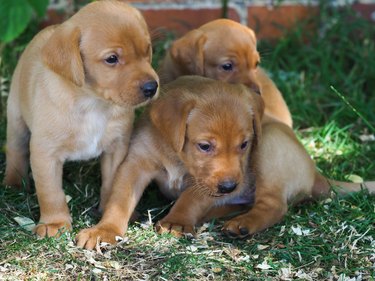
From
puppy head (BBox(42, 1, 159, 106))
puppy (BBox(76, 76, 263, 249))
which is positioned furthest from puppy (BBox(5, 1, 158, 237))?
puppy (BBox(76, 76, 263, 249))

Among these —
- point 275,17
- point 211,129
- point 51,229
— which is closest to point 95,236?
point 51,229

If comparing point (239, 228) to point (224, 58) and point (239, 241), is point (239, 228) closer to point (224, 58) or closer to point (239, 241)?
point (239, 241)

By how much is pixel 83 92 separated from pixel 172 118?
48 cm

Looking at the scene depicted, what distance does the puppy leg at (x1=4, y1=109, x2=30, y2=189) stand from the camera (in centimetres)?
470

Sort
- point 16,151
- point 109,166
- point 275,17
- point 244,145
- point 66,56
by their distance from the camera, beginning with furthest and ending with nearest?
point 275,17 → point 16,151 → point 109,166 → point 244,145 → point 66,56

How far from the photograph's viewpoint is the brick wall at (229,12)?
20.4 ft

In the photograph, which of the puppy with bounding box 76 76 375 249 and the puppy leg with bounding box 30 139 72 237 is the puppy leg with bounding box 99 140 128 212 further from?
the puppy leg with bounding box 30 139 72 237

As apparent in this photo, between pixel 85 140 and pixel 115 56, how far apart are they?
19.9 inches

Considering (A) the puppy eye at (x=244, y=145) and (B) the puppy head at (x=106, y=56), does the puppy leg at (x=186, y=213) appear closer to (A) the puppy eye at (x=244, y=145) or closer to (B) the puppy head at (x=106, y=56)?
(A) the puppy eye at (x=244, y=145)

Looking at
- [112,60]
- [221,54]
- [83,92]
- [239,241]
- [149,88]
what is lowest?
[239,241]

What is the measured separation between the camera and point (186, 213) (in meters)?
4.27

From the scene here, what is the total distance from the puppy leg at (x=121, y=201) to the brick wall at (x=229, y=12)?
81.3 inches

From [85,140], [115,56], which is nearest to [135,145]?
[85,140]

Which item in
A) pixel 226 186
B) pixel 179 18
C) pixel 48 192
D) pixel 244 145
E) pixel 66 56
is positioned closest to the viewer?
pixel 66 56
